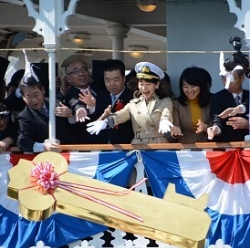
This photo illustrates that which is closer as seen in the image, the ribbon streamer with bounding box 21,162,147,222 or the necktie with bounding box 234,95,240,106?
the ribbon streamer with bounding box 21,162,147,222

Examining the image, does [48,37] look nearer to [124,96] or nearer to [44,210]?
[124,96]

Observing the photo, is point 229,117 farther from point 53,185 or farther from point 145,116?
point 53,185

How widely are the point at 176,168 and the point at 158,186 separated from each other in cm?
29

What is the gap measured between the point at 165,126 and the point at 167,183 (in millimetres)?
808

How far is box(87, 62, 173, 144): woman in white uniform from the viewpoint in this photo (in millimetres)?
11945

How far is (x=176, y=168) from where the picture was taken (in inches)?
474

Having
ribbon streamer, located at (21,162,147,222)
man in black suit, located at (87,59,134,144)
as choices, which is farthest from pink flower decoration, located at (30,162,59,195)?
man in black suit, located at (87,59,134,144)

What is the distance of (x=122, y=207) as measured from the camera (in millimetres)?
11336

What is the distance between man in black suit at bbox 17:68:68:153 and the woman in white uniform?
24.7 inches

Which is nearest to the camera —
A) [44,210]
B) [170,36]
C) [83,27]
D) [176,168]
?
[44,210]

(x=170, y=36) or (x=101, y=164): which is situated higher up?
(x=170, y=36)

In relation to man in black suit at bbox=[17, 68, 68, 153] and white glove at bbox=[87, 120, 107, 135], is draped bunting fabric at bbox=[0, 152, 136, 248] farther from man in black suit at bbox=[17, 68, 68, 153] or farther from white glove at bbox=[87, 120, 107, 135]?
white glove at bbox=[87, 120, 107, 135]

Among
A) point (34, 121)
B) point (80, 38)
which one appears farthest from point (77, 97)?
point (80, 38)

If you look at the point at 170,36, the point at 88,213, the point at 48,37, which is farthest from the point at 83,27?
the point at 88,213
